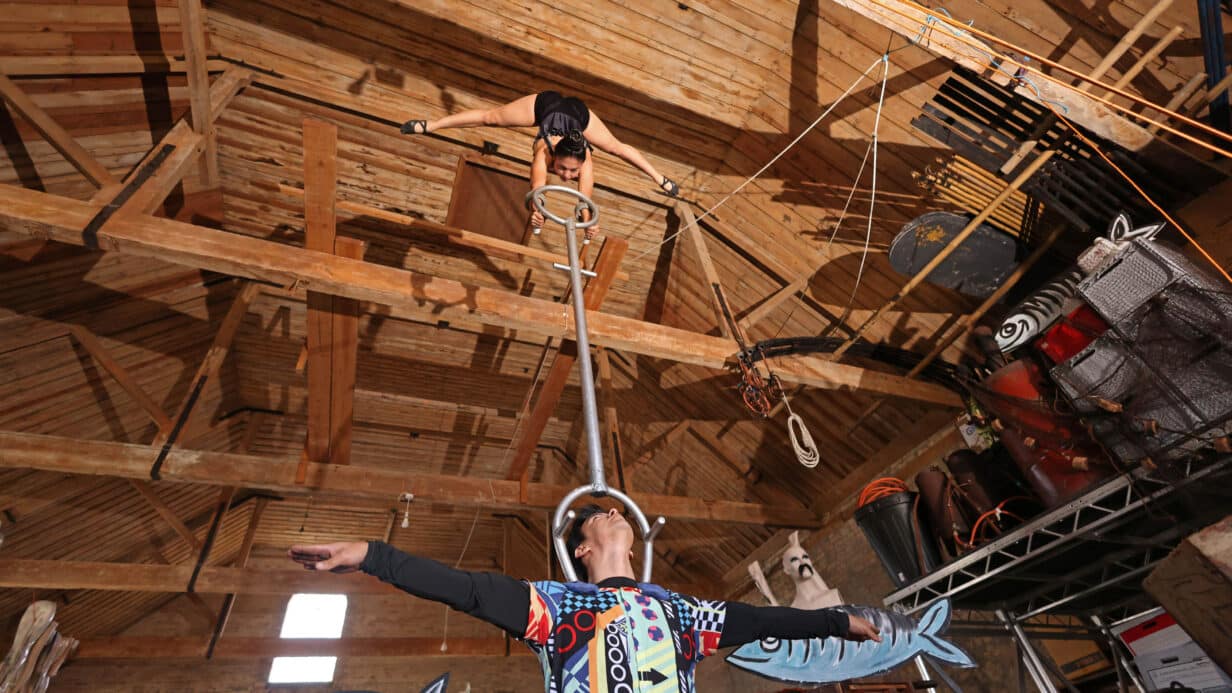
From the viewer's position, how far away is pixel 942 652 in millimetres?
1633

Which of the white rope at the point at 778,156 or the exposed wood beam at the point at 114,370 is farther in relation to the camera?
the exposed wood beam at the point at 114,370

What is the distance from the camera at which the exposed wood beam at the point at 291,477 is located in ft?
16.1

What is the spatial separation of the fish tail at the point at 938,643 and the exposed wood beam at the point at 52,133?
5061mm

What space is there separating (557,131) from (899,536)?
3492 mm

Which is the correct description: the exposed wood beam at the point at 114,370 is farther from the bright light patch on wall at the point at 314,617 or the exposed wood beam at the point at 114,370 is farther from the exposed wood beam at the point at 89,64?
the bright light patch on wall at the point at 314,617

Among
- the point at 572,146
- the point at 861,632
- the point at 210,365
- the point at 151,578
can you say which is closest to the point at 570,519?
the point at 861,632

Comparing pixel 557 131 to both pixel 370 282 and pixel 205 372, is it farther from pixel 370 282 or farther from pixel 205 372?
pixel 205 372

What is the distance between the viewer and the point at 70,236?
360 cm

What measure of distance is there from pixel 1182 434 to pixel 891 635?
Result: 265 cm

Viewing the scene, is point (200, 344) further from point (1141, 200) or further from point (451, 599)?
point (1141, 200)

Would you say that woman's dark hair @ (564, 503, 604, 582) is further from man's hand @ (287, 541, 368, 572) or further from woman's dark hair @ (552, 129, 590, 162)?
woman's dark hair @ (552, 129, 590, 162)

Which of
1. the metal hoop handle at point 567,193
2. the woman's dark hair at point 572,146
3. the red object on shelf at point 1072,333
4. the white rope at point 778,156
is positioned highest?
the white rope at point 778,156

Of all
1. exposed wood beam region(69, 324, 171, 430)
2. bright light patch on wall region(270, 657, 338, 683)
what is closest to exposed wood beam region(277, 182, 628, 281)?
exposed wood beam region(69, 324, 171, 430)

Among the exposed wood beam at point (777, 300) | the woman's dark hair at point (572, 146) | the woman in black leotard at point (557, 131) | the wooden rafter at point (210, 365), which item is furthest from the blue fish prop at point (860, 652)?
the wooden rafter at point (210, 365)
